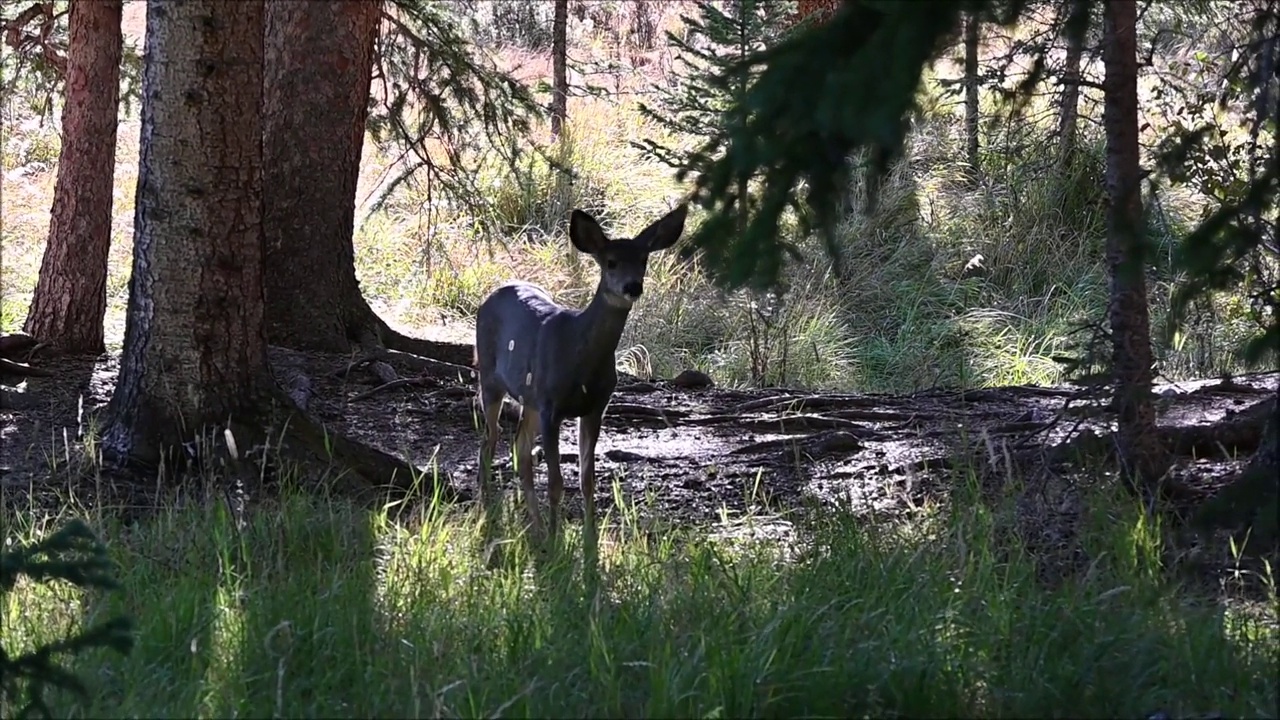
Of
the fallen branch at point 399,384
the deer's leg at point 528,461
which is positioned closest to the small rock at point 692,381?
the fallen branch at point 399,384

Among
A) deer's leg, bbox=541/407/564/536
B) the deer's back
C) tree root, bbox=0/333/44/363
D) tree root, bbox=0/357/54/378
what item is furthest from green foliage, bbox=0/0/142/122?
deer's leg, bbox=541/407/564/536

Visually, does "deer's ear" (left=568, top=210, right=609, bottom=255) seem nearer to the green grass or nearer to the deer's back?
the deer's back

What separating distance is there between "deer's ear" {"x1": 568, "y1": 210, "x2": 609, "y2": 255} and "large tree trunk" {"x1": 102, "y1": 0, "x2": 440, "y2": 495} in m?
1.49

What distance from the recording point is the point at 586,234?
21.8ft

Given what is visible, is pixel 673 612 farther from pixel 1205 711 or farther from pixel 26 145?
pixel 26 145

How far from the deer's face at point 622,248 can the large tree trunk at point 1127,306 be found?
6.25 ft

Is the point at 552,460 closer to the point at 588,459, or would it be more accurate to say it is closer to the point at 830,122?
the point at 588,459

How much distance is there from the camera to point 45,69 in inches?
431

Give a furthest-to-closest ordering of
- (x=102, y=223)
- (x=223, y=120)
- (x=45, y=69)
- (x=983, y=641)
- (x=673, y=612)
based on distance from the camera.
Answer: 1. (x=45, y=69)
2. (x=102, y=223)
3. (x=223, y=120)
4. (x=673, y=612)
5. (x=983, y=641)

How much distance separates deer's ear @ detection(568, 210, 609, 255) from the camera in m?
6.58

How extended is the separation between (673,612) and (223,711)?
1.51 metres

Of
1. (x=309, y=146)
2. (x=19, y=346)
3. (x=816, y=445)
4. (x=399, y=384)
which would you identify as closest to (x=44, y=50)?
(x=309, y=146)

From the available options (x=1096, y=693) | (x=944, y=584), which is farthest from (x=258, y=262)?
(x=1096, y=693)

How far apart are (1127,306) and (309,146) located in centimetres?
560
